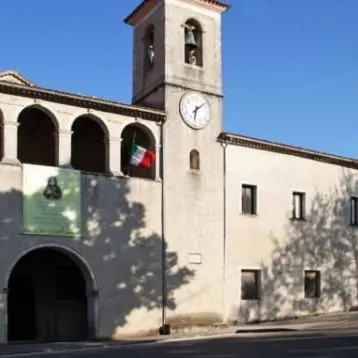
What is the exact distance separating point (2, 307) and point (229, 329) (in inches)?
A: 310

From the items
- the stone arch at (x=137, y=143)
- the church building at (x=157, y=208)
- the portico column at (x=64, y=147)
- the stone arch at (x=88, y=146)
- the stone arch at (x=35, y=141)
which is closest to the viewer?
the church building at (x=157, y=208)

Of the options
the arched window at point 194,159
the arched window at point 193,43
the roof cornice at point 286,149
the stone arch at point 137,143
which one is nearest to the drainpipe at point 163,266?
the stone arch at point 137,143

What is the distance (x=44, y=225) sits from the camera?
21.9 meters

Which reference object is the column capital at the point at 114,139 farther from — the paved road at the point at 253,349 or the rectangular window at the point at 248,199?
the paved road at the point at 253,349

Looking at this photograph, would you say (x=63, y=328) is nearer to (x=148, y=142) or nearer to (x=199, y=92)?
(x=148, y=142)

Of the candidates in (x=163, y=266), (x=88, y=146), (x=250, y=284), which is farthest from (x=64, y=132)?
(x=250, y=284)

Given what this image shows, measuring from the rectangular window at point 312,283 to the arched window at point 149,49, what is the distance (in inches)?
406

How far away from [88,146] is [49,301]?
5.90m

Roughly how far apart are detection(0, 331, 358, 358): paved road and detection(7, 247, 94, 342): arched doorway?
5504 mm

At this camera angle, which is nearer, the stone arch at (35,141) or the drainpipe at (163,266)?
the drainpipe at (163,266)

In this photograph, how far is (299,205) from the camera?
29328 millimetres

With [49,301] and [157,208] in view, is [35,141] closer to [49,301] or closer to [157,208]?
[157,208]

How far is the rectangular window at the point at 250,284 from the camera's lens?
88.1 ft

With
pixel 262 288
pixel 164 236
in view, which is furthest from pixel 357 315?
pixel 164 236
